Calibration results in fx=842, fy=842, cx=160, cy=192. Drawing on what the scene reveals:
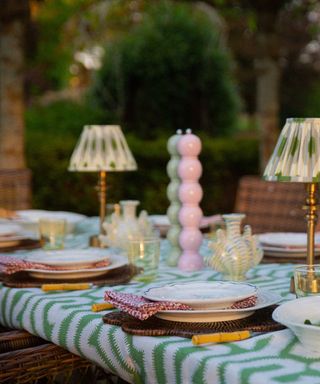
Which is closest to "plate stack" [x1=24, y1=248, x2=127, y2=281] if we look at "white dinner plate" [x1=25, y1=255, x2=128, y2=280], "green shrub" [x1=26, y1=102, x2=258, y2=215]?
"white dinner plate" [x1=25, y1=255, x2=128, y2=280]

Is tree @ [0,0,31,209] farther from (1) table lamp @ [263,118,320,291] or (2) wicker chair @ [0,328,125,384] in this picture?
(1) table lamp @ [263,118,320,291]

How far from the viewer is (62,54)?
11.6 metres

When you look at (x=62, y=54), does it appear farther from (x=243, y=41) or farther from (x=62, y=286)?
(x=62, y=286)

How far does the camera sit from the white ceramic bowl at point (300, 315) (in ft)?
5.34

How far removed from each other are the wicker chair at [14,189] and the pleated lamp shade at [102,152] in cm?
137

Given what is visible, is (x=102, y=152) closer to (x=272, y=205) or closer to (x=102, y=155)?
(x=102, y=155)

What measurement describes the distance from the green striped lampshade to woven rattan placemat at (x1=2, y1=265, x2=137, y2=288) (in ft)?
1.76

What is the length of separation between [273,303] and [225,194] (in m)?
6.14

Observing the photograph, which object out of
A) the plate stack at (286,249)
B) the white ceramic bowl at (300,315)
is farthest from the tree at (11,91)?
the white ceramic bowl at (300,315)

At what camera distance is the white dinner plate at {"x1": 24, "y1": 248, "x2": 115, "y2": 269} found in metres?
2.51

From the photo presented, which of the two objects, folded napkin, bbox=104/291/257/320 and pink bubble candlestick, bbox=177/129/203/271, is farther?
pink bubble candlestick, bbox=177/129/203/271

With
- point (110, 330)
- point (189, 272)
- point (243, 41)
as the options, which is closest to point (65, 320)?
point (110, 330)

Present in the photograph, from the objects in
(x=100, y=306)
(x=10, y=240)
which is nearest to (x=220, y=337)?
(x=100, y=306)

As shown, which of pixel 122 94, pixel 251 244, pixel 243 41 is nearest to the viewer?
pixel 251 244
